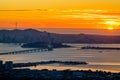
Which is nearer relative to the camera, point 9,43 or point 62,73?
point 62,73

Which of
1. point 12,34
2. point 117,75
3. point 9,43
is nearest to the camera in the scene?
point 117,75

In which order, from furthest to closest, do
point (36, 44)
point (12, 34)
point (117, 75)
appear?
point (12, 34)
point (36, 44)
point (117, 75)

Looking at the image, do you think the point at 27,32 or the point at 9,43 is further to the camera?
the point at 27,32

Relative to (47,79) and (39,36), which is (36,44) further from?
(47,79)

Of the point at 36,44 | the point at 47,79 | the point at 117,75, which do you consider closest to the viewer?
the point at 47,79

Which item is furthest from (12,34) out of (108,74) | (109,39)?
(108,74)

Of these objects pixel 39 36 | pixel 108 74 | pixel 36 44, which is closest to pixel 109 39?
pixel 39 36

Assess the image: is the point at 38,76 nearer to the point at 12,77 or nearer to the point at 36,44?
the point at 12,77

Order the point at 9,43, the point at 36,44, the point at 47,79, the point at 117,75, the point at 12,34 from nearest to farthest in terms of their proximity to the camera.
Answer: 1. the point at 47,79
2. the point at 117,75
3. the point at 36,44
4. the point at 9,43
5. the point at 12,34
